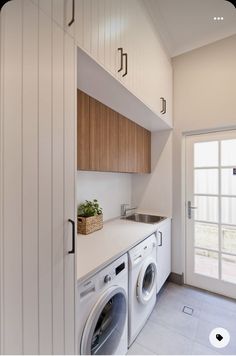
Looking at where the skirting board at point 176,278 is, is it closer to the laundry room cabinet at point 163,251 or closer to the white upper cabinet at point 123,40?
the laundry room cabinet at point 163,251

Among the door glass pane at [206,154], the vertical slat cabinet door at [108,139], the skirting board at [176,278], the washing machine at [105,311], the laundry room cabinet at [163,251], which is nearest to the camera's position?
the washing machine at [105,311]

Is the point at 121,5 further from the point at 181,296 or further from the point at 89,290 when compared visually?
the point at 181,296

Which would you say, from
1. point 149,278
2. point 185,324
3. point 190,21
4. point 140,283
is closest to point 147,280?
point 149,278

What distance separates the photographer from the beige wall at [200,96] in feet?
6.84

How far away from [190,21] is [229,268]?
2.71m

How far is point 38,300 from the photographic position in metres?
0.76

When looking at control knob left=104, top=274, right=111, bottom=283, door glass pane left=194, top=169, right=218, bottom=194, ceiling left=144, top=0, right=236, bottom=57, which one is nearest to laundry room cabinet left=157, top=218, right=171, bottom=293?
door glass pane left=194, top=169, right=218, bottom=194

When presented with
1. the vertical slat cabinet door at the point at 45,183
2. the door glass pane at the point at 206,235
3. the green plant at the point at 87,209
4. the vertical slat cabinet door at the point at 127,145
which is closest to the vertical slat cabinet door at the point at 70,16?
the vertical slat cabinet door at the point at 45,183

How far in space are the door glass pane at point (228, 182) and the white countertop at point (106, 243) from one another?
3.19 feet

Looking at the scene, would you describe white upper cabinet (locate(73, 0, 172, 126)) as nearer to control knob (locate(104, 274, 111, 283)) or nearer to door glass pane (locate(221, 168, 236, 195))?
door glass pane (locate(221, 168, 236, 195))

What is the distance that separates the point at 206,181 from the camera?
7.50ft

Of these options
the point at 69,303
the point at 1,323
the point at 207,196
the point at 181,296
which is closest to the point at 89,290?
the point at 69,303

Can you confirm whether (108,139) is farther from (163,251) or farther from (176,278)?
(176,278)

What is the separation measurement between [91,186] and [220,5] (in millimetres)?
2092
